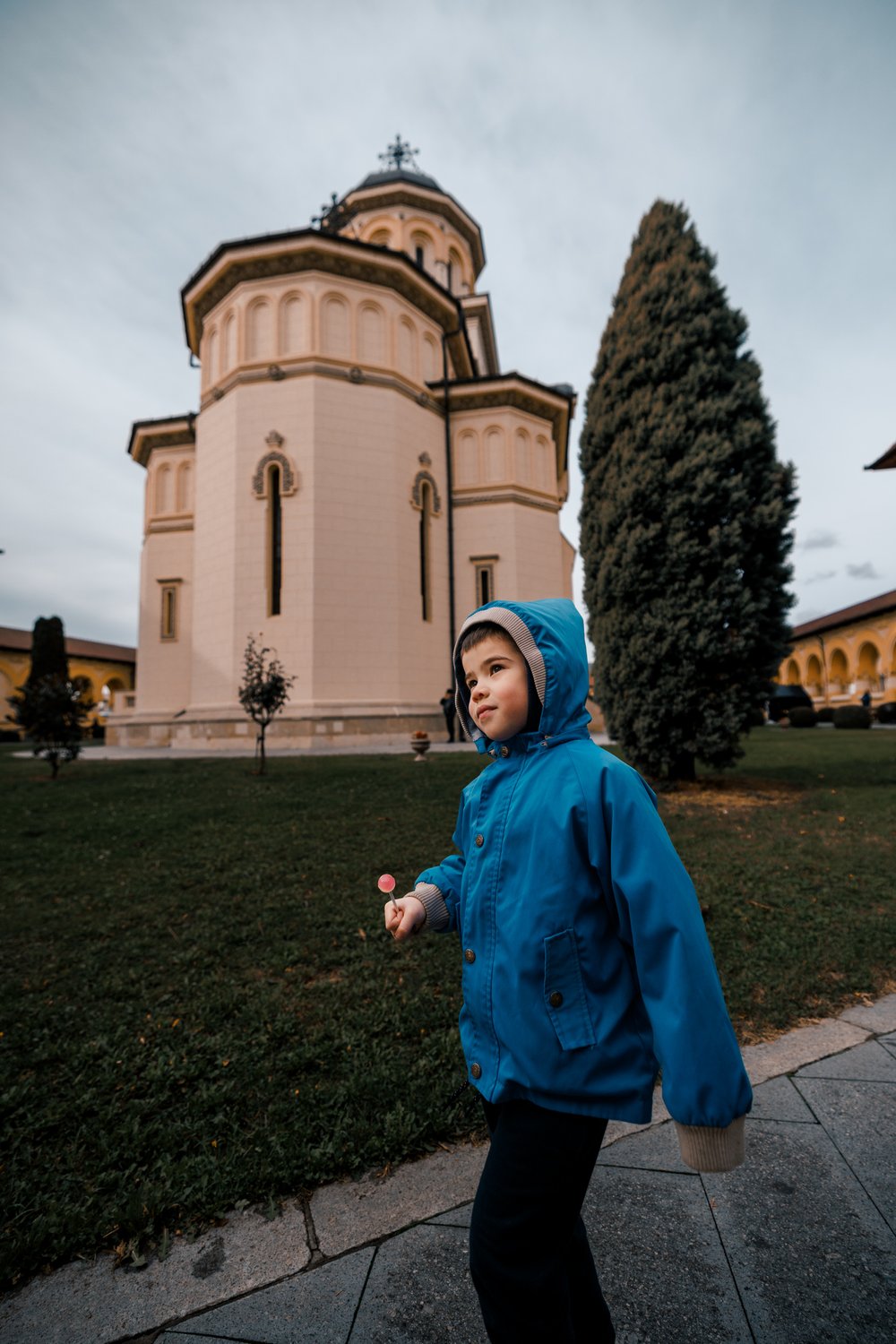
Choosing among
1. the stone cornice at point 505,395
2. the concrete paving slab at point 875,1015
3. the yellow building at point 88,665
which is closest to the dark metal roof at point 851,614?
the stone cornice at point 505,395

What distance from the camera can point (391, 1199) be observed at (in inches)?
78.1

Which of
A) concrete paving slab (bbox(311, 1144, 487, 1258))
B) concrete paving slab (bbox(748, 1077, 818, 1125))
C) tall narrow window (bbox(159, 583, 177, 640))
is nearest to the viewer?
concrete paving slab (bbox(311, 1144, 487, 1258))

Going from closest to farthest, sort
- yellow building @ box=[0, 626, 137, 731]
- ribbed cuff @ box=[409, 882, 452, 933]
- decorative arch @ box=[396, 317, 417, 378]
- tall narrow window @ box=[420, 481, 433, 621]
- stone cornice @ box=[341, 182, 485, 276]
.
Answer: ribbed cuff @ box=[409, 882, 452, 933] → decorative arch @ box=[396, 317, 417, 378] → tall narrow window @ box=[420, 481, 433, 621] → stone cornice @ box=[341, 182, 485, 276] → yellow building @ box=[0, 626, 137, 731]

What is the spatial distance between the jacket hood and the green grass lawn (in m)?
1.70

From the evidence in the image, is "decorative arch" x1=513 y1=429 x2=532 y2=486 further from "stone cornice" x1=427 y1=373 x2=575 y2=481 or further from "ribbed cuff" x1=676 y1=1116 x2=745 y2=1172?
"ribbed cuff" x1=676 y1=1116 x2=745 y2=1172

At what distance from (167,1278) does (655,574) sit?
27.2 feet

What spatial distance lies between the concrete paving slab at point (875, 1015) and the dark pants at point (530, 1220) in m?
2.48

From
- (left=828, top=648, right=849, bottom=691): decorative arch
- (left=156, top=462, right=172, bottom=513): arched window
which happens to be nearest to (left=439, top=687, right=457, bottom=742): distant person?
(left=156, top=462, right=172, bottom=513): arched window

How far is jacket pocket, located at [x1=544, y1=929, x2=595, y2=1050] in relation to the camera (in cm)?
128

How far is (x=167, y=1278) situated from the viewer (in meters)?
1.73

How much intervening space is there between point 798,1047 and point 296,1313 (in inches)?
90.0

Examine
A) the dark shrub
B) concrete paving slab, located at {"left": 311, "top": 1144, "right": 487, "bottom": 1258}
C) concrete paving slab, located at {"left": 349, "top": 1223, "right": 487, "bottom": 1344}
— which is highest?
the dark shrub

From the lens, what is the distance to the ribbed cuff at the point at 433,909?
5.38ft

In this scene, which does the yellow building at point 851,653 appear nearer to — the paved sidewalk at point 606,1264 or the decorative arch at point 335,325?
the decorative arch at point 335,325
